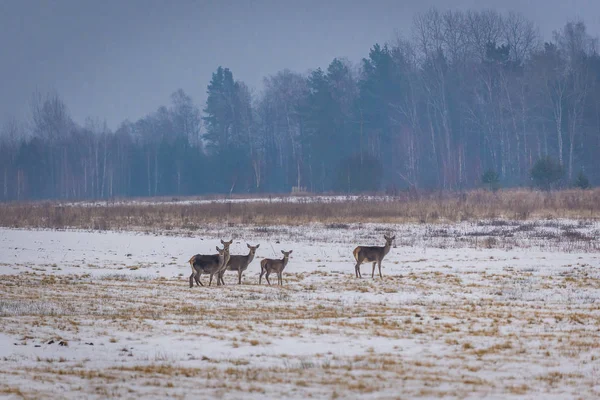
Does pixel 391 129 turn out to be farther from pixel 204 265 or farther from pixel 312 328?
pixel 312 328

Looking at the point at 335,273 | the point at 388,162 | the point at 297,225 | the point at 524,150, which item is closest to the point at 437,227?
the point at 297,225

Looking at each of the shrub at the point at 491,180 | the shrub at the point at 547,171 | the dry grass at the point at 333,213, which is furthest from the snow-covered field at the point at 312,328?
the shrub at the point at 491,180

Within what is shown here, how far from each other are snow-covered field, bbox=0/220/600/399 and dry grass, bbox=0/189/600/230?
1387 cm

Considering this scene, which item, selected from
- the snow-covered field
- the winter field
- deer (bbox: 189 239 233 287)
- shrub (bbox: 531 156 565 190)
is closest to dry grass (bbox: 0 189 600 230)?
shrub (bbox: 531 156 565 190)

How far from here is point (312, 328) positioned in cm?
1380

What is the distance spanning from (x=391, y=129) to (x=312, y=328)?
82004 millimetres

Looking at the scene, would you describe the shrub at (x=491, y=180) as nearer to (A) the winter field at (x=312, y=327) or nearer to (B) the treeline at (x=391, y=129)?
(B) the treeline at (x=391, y=129)

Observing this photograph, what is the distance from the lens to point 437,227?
38.3 metres

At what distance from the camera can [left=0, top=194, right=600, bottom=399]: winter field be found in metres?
10.1

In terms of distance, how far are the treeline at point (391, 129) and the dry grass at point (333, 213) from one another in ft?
44.2

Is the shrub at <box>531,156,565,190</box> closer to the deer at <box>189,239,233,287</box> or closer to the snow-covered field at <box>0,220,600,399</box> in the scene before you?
the snow-covered field at <box>0,220,600,399</box>

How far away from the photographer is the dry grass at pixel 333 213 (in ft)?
138

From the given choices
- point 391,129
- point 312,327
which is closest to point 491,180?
point 391,129

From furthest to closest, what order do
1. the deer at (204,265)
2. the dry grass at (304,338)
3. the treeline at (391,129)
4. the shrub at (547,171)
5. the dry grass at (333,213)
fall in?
the treeline at (391,129) < the shrub at (547,171) < the dry grass at (333,213) < the deer at (204,265) < the dry grass at (304,338)
